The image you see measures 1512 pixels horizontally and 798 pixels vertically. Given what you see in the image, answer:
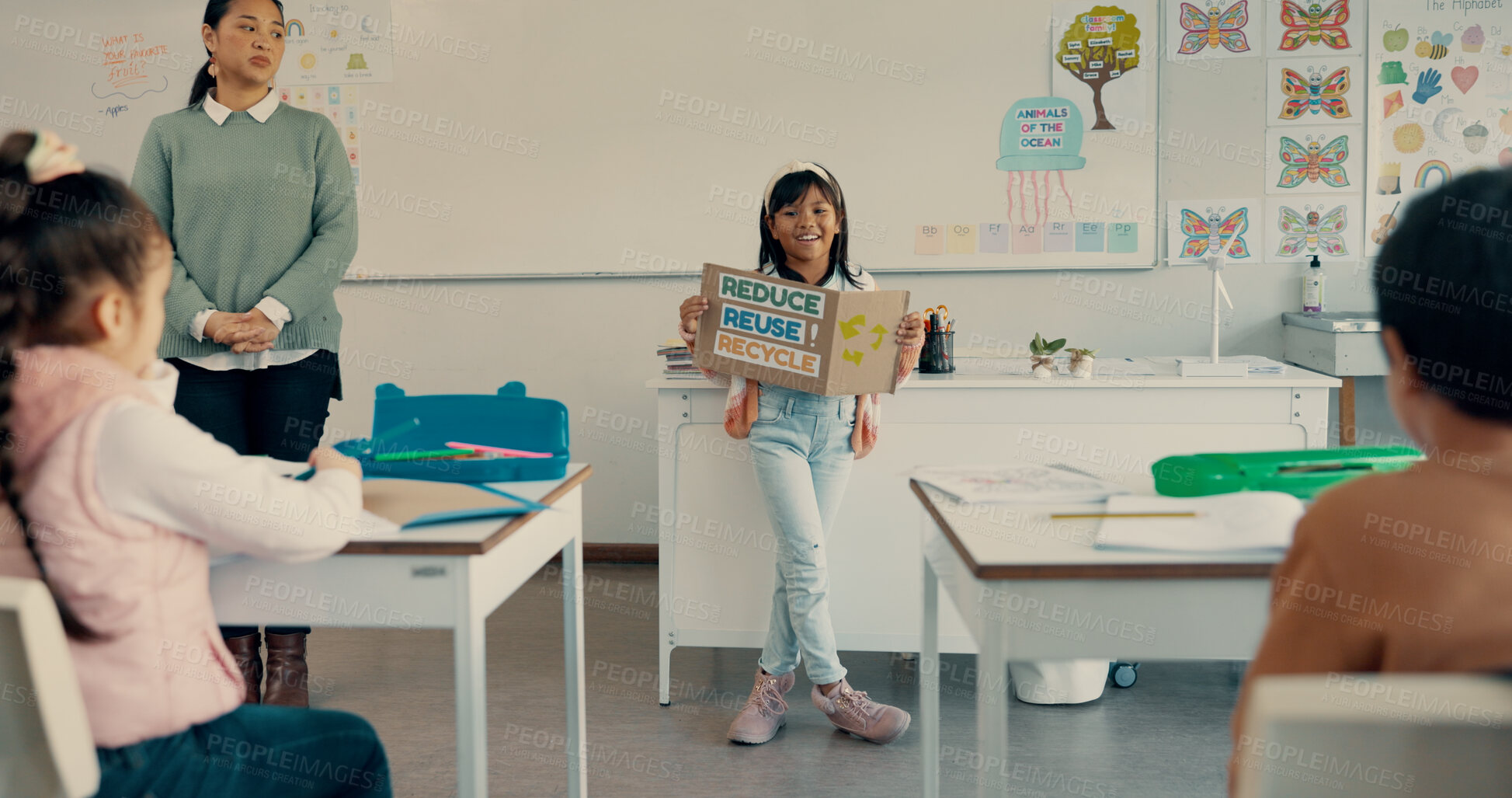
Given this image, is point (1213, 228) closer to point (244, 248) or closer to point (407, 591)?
point (244, 248)

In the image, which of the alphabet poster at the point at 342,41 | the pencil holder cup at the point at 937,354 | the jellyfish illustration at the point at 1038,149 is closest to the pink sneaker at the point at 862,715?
the pencil holder cup at the point at 937,354

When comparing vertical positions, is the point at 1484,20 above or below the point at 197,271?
above

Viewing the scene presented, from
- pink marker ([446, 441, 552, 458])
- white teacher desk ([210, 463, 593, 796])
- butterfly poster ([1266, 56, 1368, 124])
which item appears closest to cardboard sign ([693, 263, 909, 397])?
pink marker ([446, 441, 552, 458])

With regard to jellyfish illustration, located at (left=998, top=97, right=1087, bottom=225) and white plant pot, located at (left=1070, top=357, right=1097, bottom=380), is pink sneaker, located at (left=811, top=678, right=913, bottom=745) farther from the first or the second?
jellyfish illustration, located at (left=998, top=97, right=1087, bottom=225)

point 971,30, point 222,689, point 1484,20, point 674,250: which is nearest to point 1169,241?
point 971,30

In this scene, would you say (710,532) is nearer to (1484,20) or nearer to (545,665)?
(545,665)

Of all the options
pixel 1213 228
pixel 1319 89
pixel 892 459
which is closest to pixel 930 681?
pixel 892 459

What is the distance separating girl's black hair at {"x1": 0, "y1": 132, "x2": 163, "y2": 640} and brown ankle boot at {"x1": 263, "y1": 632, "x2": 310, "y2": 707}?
4.67ft

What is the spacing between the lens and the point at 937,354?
266cm

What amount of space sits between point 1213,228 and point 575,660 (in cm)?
284

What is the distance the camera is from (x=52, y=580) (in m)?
1.01

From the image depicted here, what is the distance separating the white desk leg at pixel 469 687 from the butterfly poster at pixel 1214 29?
324 centimetres

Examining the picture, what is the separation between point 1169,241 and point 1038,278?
0.47 metres

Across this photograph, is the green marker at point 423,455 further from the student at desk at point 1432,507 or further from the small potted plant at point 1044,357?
the small potted plant at point 1044,357
